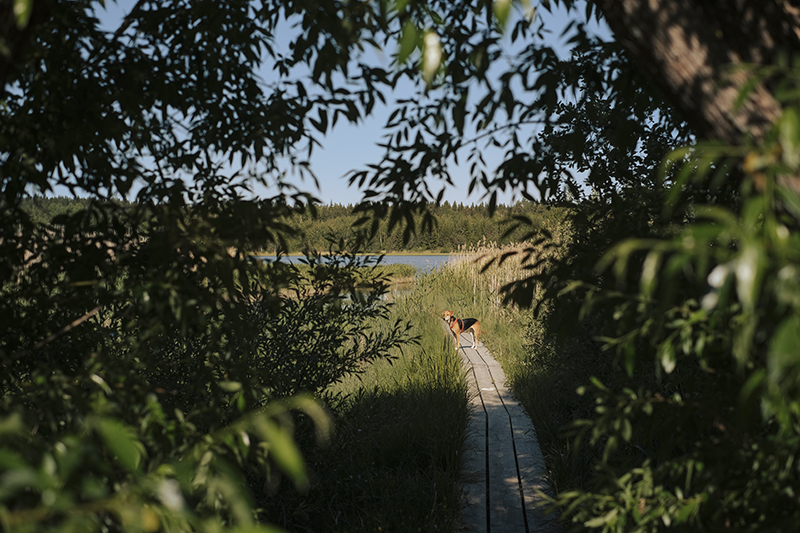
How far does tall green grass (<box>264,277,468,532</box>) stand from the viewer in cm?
367

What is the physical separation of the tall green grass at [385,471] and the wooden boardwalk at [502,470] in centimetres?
14

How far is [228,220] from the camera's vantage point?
1881 mm

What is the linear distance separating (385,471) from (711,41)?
3.77 m

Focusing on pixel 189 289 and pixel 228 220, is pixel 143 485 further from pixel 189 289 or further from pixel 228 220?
pixel 228 220

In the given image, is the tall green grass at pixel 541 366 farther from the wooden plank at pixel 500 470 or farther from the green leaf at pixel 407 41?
the green leaf at pixel 407 41

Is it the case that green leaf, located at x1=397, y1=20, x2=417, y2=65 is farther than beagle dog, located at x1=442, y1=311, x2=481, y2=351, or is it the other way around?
beagle dog, located at x1=442, y1=311, x2=481, y2=351

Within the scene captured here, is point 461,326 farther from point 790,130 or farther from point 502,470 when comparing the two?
point 790,130

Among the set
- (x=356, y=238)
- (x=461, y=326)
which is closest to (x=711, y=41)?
(x=356, y=238)

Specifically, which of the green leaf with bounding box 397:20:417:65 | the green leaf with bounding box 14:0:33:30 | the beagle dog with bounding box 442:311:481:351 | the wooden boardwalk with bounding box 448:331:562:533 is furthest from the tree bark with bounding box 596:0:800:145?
the beagle dog with bounding box 442:311:481:351

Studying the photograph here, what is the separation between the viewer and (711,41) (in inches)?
50.9

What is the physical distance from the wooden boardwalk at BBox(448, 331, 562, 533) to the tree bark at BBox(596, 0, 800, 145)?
10.3ft

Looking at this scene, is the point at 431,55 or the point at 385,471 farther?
the point at 385,471

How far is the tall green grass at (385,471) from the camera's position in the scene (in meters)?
3.67

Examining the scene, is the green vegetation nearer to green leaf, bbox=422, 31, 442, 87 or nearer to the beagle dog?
green leaf, bbox=422, 31, 442, 87
